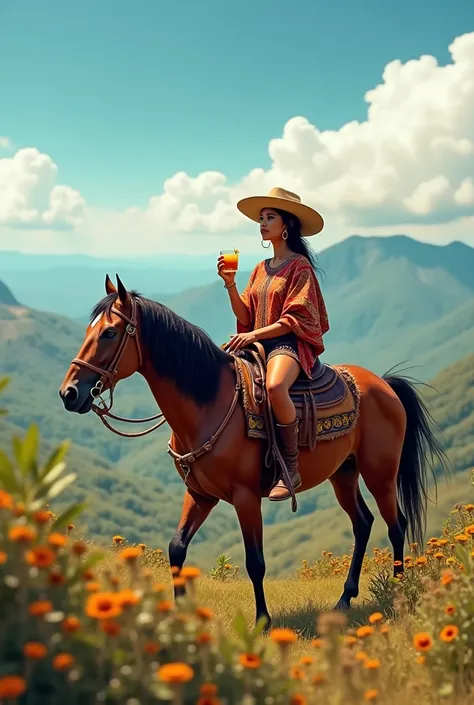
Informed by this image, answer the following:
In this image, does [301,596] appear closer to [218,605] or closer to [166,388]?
[218,605]

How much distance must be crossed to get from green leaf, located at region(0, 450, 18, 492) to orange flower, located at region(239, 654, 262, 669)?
118cm

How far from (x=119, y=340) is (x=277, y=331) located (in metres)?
1.80

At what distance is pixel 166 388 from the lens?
22.2 ft

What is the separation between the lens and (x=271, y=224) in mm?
7781

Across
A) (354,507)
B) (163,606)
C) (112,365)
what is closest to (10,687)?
(163,606)

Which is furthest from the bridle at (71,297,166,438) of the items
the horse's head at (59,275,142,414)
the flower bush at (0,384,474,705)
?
the flower bush at (0,384,474,705)

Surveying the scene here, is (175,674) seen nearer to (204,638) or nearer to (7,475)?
(204,638)

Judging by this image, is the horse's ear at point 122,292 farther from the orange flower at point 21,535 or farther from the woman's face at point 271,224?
the orange flower at point 21,535

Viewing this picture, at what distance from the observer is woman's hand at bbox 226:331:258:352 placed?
7.46 meters

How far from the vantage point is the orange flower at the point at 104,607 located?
Answer: 99.7 inches

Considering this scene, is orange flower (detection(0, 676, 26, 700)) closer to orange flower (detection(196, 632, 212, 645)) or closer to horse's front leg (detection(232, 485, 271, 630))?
orange flower (detection(196, 632, 212, 645))

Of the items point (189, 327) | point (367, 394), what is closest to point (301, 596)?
point (367, 394)

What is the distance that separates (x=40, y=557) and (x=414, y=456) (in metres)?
7.63

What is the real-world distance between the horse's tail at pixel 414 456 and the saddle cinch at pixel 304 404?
4.58 ft
